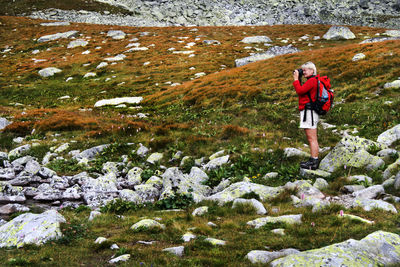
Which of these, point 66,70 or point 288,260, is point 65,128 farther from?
point 66,70

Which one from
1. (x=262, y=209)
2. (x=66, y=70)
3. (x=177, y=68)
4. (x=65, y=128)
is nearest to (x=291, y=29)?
(x=177, y=68)

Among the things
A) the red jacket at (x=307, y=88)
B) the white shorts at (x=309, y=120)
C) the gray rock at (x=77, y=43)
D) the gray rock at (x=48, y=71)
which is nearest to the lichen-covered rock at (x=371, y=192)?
the white shorts at (x=309, y=120)

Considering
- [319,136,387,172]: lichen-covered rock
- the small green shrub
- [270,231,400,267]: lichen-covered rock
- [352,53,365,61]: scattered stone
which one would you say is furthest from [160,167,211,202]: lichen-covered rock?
[352,53,365,61]: scattered stone

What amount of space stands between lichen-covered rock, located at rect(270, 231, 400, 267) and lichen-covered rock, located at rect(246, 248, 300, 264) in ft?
0.85

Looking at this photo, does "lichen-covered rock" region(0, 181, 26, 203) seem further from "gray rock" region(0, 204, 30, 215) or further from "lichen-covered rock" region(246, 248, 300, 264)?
"lichen-covered rock" region(246, 248, 300, 264)

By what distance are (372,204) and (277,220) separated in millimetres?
2198

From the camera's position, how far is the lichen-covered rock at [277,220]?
6149 millimetres

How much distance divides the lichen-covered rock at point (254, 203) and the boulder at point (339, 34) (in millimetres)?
51324

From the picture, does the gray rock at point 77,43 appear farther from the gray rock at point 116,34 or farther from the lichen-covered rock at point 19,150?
the lichen-covered rock at point 19,150

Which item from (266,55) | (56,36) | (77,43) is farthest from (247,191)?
(56,36)

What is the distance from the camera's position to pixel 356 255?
395cm

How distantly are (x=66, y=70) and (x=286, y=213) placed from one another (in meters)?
45.1

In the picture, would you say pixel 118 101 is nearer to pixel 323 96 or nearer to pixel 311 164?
pixel 311 164

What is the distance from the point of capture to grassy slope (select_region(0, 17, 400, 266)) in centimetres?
531
